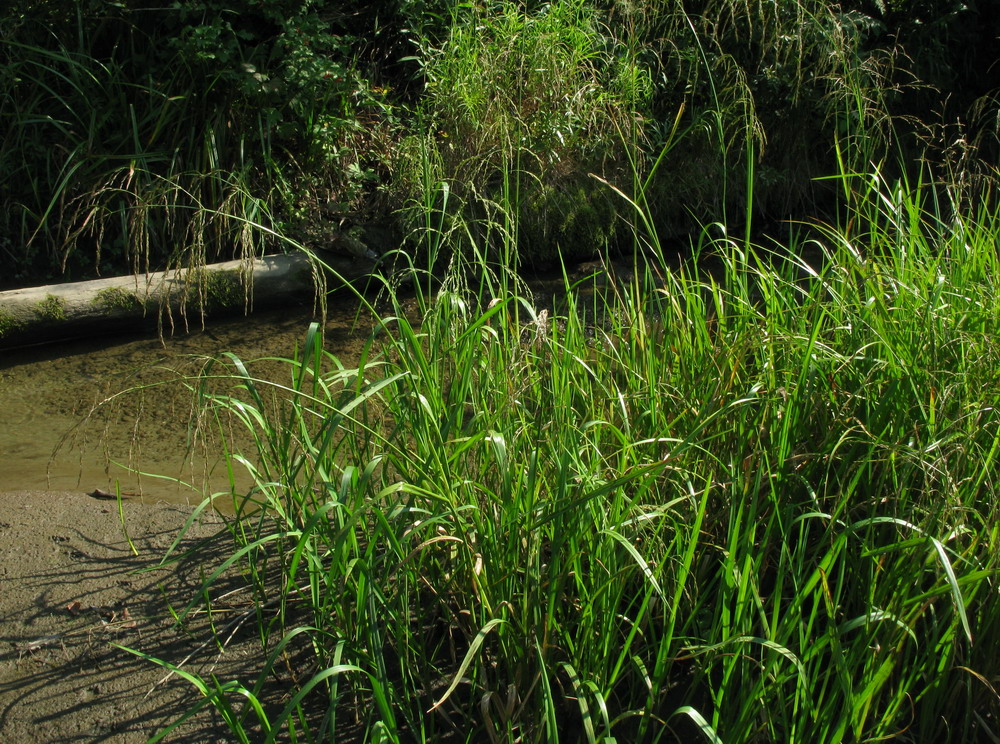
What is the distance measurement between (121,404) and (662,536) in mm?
2797

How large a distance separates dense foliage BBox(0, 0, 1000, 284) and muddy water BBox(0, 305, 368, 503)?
0.45 meters

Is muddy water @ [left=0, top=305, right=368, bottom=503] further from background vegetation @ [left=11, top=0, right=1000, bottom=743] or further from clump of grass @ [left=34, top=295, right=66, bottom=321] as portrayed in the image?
background vegetation @ [left=11, top=0, right=1000, bottom=743]

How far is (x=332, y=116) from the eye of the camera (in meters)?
5.37

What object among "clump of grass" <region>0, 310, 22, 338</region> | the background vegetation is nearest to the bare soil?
the background vegetation

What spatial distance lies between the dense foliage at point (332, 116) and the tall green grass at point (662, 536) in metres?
2.79

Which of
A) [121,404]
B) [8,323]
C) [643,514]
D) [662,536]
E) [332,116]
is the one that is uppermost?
[332,116]

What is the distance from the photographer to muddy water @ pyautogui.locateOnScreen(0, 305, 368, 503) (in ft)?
10.7

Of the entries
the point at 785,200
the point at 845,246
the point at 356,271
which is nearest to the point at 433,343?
the point at 845,246

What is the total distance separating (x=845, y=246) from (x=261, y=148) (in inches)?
146

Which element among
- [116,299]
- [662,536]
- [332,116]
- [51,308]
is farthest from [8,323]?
Answer: [662,536]

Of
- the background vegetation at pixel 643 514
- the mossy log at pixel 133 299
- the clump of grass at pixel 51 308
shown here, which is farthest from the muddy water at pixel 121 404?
the background vegetation at pixel 643 514

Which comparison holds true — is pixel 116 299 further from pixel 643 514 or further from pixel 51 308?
pixel 643 514

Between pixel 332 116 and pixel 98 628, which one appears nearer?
pixel 98 628

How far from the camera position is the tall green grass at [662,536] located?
163 cm
